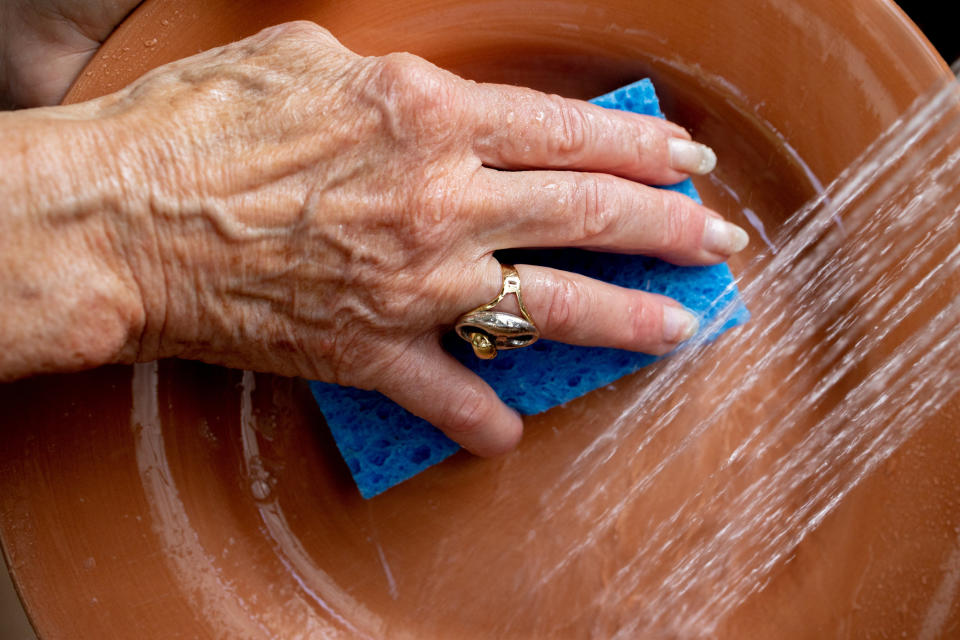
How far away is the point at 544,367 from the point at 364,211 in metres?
0.30

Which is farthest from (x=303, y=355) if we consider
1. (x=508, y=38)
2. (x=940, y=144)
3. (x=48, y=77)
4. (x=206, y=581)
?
(x=940, y=144)

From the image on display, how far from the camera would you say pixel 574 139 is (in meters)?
0.73

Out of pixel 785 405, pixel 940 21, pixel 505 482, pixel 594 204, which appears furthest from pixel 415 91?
pixel 940 21

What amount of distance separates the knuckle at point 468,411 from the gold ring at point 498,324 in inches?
2.0

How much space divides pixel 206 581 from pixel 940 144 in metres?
0.98

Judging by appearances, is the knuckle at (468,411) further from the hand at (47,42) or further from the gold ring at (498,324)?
the hand at (47,42)

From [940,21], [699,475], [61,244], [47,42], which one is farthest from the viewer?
[940,21]

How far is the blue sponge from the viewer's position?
0.80 metres

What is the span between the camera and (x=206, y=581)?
2.59 ft

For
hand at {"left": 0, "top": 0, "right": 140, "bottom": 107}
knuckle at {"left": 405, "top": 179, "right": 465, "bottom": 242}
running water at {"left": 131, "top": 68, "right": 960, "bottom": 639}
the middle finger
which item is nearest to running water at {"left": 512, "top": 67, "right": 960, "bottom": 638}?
running water at {"left": 131, "top": 68, "right": 960, "bottom": 639}

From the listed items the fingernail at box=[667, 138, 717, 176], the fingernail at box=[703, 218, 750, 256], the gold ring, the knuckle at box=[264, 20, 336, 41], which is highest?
the fingernail at box=[667, 138, 717, 176]

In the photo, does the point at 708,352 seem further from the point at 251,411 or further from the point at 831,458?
the point at 251,411

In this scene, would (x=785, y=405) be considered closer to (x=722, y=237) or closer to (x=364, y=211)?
(x=722, y=237)

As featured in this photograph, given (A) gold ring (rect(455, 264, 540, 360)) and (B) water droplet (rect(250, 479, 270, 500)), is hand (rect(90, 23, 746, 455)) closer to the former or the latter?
(A) gold ring (rect(455, 264, 540, 360))
